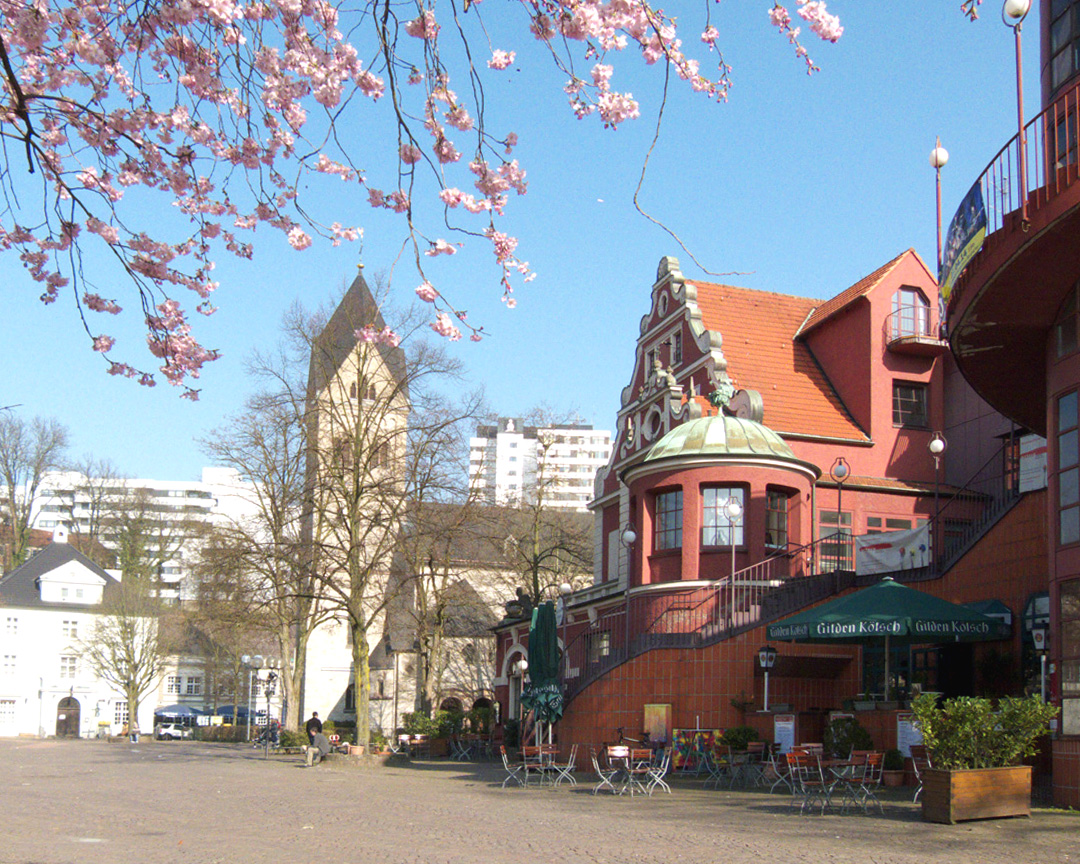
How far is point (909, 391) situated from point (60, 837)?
24.1 meters

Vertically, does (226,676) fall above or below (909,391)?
below

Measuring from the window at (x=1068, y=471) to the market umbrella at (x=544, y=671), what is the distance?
1092cm

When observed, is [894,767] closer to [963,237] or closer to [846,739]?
[846,739]

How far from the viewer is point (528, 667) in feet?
79.8

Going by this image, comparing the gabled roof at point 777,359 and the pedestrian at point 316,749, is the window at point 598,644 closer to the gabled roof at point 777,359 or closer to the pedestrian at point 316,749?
the pedestrian at point 316,749

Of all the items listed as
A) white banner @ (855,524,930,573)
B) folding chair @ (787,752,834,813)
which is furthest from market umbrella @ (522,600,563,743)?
folding chair @ (787,752,834,813)

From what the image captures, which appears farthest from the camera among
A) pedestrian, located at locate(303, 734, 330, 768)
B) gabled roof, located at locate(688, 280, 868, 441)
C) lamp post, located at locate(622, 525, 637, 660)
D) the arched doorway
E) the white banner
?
the arched doorway

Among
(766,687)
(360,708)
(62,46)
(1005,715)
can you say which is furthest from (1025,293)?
(360,708)

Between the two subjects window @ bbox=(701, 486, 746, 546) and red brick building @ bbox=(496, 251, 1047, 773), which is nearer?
red brick building @ bbox=(496, 251, 1047, 773)

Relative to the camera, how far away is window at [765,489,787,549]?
25.7m

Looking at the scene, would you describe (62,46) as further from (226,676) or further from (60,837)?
(226,676)

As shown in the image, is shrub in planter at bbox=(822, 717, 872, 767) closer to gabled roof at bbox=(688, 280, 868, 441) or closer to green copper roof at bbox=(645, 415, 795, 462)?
green copper roof at bbox=(645, 415, 795, 462)

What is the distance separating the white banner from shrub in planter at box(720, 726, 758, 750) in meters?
4.50

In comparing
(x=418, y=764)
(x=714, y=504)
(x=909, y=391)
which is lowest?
(x=418, y=764)
